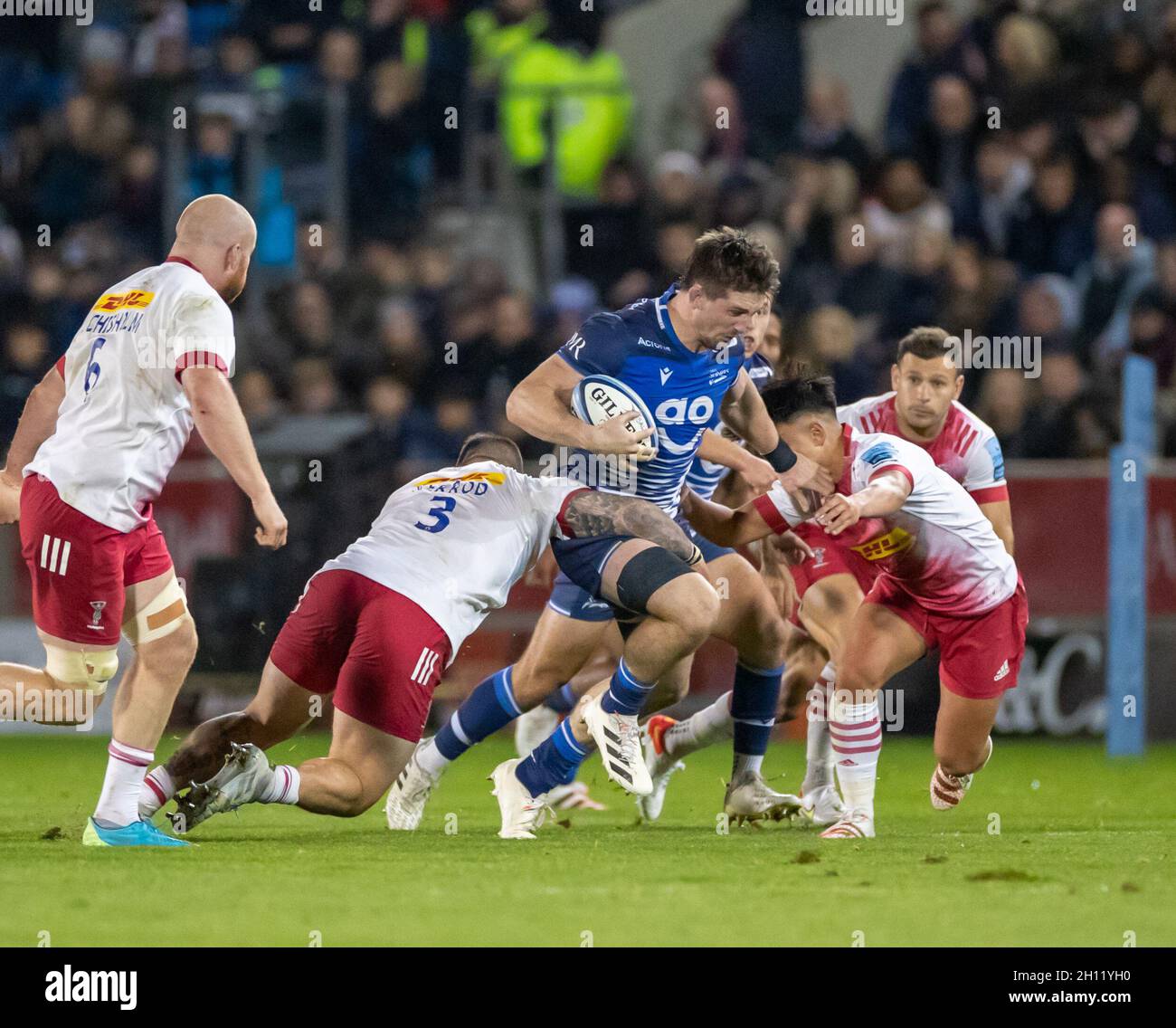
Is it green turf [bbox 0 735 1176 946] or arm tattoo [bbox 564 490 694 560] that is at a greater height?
arm tattoo [bbox 564 490 694 560]

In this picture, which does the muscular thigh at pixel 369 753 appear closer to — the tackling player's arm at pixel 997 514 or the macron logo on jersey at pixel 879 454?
the macron logo on jersey at pixel 879 454

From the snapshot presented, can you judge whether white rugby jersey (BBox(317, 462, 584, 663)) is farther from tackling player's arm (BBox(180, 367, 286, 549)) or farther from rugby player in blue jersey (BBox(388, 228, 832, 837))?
tackling player's arm (BBox(180, 367, 286, 549))

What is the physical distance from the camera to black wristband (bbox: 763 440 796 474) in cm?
785

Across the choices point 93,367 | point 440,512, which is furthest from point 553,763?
point 93,367

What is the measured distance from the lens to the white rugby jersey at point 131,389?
6.48 m

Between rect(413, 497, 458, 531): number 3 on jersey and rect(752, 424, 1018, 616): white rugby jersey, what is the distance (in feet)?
4.21

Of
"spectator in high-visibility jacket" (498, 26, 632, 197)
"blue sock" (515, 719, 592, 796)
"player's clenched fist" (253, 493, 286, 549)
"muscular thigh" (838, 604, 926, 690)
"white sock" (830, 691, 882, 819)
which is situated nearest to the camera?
"player's clenched fist" (253, 493, 286, 549)

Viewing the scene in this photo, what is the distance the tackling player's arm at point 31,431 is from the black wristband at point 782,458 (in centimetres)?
264

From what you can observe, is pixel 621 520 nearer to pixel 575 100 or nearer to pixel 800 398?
pixel 800 398

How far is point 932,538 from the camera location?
7.70m

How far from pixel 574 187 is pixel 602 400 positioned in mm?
7935

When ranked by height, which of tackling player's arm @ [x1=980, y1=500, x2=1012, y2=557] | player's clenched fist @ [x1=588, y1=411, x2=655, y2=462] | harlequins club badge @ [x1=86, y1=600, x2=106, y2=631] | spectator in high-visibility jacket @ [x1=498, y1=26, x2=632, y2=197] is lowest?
tackling player's arm @ [x1=980, y1=500, x2=1012, y2=557]

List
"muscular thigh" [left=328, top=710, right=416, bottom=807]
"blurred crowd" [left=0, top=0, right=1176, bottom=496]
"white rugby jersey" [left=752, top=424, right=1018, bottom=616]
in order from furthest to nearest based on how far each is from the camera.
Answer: "blurred crowd" [left=0, top=0, right=1176, bottom=496], "white rugby jersey" [left=752, top=424, right=1018, bottom=616], "muscular thigh" [left=328, top=710, right=416, bottom=807]

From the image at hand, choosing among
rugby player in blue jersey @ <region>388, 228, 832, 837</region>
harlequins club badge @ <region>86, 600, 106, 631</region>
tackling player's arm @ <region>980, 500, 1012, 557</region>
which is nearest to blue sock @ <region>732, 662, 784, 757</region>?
rugby player in blue jersey @ <region>388, 228, 832, 837</region>
